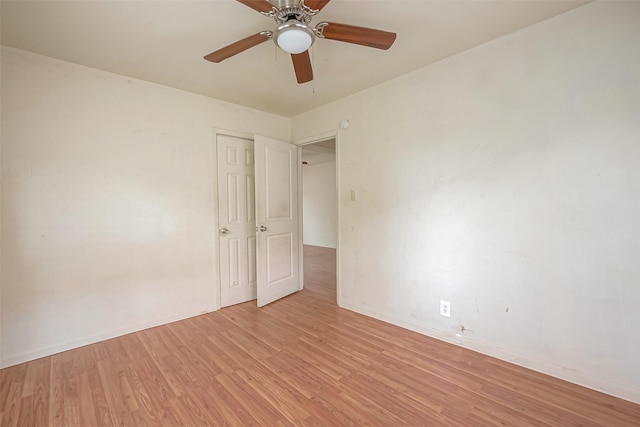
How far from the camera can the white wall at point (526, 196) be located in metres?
1.64

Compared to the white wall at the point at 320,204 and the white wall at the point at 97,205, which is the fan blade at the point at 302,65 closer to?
the white wall at the point at 97,205

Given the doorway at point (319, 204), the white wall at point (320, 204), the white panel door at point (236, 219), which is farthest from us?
the white wall at point (320, 204)

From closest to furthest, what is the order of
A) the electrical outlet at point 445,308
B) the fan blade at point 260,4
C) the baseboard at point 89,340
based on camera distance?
the fan blade at point 260,4, the baseboard at point 89,340, the electrical outlet at point 445,308

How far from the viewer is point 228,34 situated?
191 centimetres

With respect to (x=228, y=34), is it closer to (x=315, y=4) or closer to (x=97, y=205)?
(x=315, y=4)

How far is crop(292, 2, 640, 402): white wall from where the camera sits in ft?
5.39

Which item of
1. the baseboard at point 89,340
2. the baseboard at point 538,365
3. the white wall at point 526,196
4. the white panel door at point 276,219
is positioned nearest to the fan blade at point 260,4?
the white wall at point 526,196

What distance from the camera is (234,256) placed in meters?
3.30

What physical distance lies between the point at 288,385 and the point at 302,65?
2.19 metres

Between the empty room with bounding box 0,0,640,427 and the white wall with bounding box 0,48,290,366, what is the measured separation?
2 cm

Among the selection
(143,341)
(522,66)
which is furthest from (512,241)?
(143,341)

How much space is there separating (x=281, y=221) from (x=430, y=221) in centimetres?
183

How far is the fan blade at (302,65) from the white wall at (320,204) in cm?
517

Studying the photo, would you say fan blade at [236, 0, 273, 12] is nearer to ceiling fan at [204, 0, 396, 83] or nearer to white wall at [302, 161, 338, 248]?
ceiling fan at [204, 0, 396, 83]
